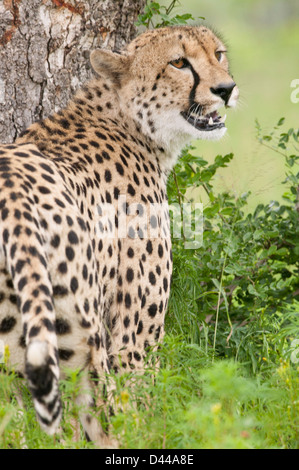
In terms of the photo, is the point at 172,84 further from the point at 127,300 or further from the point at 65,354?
the point at 65,354

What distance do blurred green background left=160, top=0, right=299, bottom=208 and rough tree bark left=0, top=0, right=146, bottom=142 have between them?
13.6 feet

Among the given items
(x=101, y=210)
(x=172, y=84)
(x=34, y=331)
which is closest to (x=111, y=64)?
(x=172, y=84)

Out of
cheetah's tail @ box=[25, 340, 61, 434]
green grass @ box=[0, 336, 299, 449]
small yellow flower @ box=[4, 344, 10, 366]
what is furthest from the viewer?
small yellow flower @ box=[4, 344, 10, 366]

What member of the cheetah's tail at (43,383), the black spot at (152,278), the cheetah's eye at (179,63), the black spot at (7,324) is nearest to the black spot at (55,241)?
the black spot at (7,324)

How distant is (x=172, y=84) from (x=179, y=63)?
10 centimetres

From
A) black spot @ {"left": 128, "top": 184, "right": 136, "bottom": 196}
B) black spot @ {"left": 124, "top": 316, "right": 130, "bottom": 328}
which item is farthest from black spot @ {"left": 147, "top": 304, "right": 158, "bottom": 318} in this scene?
black spot @ {"left": 128, "top": 184, "right": 136, "bottom": 196}

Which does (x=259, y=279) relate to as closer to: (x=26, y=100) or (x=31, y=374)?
(x=26, y=100)

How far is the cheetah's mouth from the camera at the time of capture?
3408mm

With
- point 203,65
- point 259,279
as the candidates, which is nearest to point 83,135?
point 203,65

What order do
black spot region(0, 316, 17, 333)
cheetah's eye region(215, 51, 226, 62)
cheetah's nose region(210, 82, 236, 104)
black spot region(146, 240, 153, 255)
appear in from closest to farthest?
black spot region(0, 316, 17, 333) → black spot region(146, 240, 153, 255) → cheetah's nose region(210, 82, 236, 104) → cheetah's eye region(215, 51, 226, 62)

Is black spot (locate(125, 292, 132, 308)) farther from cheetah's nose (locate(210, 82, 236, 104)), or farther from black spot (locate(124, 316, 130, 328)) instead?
cheetah's nose (locate(210, 82, 236, 104))

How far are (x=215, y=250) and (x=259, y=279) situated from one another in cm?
28

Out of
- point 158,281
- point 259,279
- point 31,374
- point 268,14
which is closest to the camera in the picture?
point 31,374
